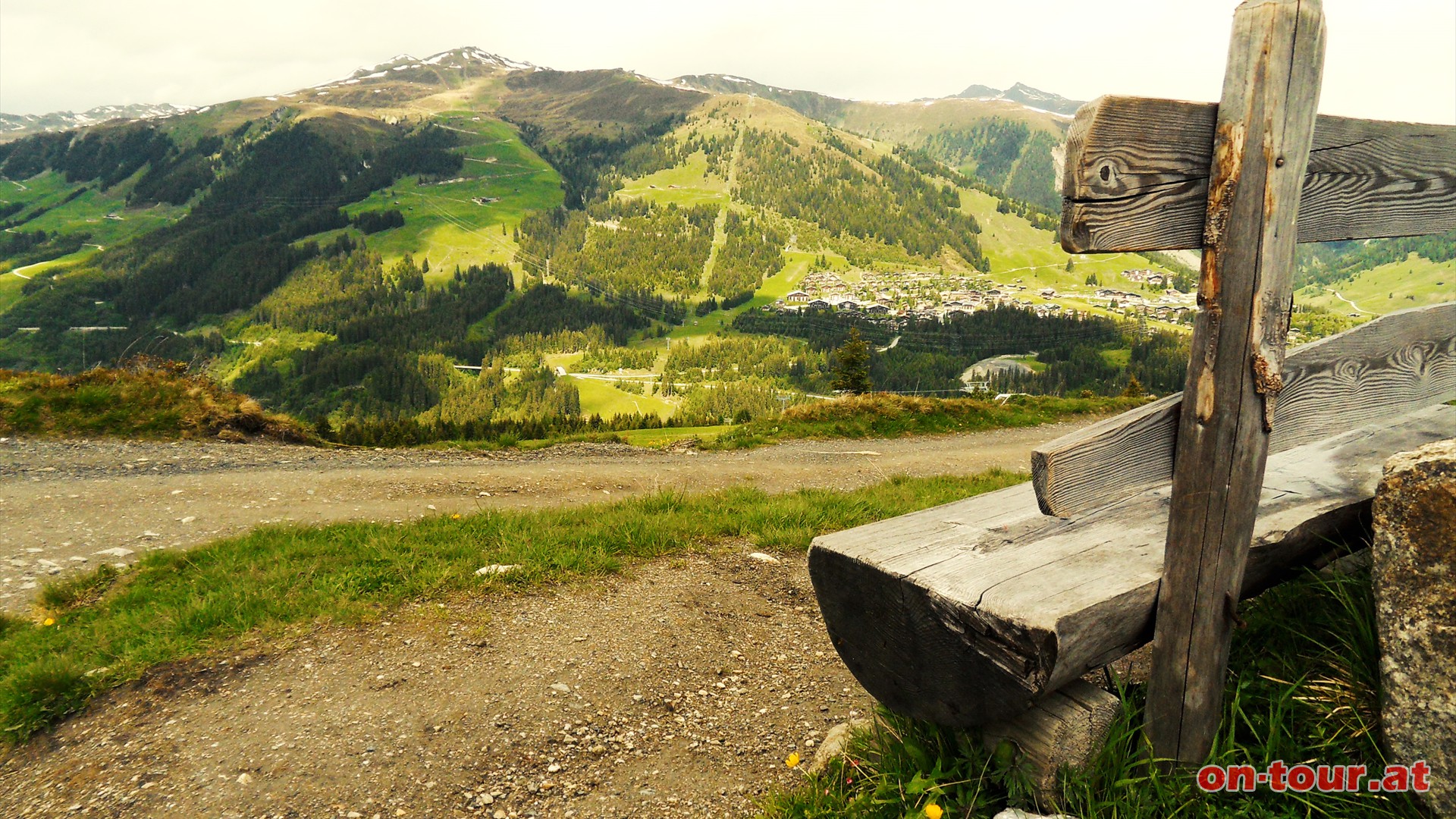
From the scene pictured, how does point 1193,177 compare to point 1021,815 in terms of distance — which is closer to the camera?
point 1193,177

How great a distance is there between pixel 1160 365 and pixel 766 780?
154188mm

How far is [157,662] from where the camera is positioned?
6074 millimetres

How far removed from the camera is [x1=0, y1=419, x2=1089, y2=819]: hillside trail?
467cm

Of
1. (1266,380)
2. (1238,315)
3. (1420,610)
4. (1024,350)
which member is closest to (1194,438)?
(1266,380)

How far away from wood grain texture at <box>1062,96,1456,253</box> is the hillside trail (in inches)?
161

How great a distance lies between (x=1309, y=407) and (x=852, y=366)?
41091mm

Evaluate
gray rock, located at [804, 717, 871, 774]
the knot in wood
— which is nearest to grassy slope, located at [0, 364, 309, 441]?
gray rock, located at [804, 717, 871, 774]

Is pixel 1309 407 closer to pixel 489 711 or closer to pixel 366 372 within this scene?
pixel 489 711

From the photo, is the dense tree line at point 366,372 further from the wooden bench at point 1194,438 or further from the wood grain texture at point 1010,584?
the wooden bench at point 1194,438

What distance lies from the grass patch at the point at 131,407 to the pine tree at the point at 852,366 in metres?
30.7

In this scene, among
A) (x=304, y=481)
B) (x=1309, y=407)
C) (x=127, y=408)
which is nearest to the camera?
(x=1309, y=407)

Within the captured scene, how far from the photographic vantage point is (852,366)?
144ft

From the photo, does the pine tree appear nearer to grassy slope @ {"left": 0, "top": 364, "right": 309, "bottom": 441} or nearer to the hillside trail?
grassy slope @ {"left": 0, "top": 364, "right": 309, "bottom": 441}

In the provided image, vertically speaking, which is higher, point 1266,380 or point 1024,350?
point 1266,380
